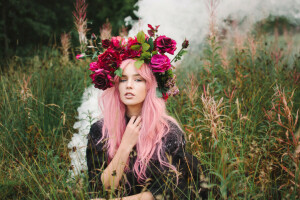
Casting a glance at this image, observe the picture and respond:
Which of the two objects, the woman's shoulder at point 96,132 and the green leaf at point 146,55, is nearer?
the green leaf at point 146,55

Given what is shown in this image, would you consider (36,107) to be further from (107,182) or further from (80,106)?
(107,182)

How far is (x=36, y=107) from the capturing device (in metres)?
3.12

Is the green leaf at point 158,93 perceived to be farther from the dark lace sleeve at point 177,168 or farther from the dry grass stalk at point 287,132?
the dry grass stalk at point 287,132

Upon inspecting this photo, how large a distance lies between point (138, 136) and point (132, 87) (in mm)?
382

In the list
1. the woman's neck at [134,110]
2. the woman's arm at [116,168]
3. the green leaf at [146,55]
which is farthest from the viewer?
the woman's neck at [134,110]

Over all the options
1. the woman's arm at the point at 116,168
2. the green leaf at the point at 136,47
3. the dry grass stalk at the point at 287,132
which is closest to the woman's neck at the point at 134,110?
the woman's arm at the point at 116,168

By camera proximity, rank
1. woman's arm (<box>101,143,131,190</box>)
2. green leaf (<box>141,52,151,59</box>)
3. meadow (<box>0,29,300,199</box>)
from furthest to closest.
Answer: meadow (<box>0,29,300,199</box>)
green leaf (<box>141,52,151,59</box>)
woman's arm (<box>101,143,131,190</box>)

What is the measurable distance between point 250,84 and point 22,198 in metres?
2.84

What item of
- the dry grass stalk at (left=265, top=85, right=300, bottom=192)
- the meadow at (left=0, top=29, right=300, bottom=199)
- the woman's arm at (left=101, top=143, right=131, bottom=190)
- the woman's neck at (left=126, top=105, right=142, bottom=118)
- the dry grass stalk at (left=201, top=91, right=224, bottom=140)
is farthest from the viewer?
the meadow at (left=0, top=29, right=300, bottom=199)

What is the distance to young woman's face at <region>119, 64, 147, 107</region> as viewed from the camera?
2.00m

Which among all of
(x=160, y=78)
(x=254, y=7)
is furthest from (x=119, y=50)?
(x=254, y=7)

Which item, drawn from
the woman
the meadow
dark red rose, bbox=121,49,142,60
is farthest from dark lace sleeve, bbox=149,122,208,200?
dark red rose, bbox=121,49,142,60

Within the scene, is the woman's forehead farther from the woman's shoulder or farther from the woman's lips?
the woman's shoulder

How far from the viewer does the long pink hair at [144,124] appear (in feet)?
6.55
